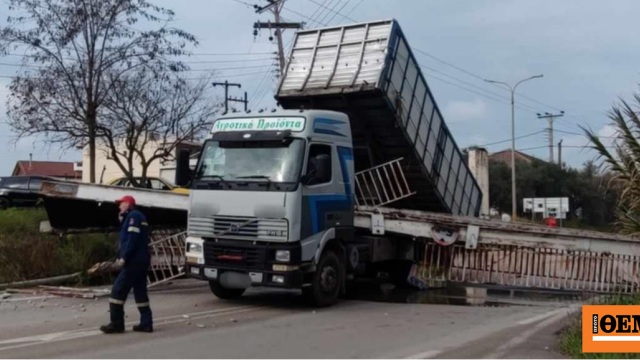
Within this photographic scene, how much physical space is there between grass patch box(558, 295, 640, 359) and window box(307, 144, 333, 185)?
4.09 metres

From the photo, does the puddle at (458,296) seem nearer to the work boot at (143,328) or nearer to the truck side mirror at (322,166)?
the truck side mirror at (322,166)

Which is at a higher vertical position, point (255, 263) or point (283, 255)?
point (283, 255)

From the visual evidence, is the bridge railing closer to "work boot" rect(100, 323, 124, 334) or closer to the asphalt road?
the asphalt road

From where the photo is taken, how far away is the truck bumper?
1083cm

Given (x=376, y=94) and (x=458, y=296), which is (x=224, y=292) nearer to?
(x=376, y=94)

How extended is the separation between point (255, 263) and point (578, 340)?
4.93 meters

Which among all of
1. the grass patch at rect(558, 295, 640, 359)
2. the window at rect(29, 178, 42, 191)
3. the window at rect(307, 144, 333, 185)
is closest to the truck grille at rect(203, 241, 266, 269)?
the window at rect(307, 144, 333, 185)

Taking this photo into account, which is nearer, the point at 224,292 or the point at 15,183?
the point at 224,292

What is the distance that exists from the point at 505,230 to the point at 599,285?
188cm

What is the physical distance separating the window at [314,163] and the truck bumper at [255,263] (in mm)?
1029

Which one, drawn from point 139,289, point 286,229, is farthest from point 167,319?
point 286,229

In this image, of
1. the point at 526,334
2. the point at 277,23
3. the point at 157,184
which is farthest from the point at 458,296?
the point at 277,23

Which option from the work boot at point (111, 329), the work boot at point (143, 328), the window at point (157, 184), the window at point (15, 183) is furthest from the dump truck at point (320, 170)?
the window at point (15, 183)

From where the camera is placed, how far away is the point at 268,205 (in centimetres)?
1084
